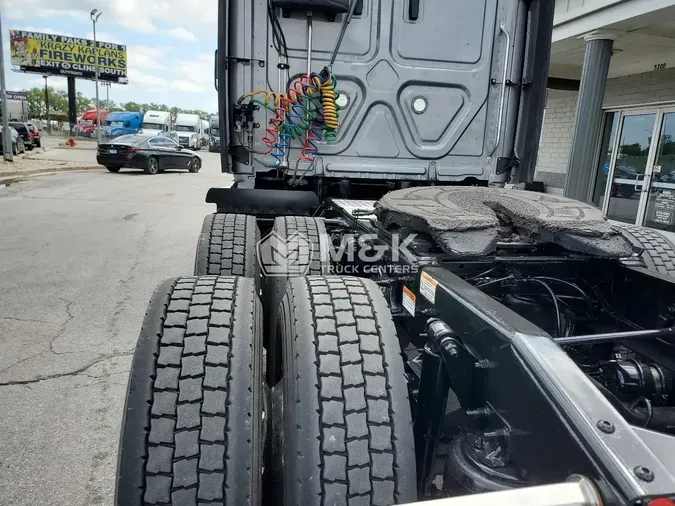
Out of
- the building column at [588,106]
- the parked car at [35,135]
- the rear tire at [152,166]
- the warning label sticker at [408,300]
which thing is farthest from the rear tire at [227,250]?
the parked car at [35,135]

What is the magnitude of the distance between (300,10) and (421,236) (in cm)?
242

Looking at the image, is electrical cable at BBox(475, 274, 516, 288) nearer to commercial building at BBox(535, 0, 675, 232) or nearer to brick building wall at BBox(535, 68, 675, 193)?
commercial building at BBox(535, 0, 675, 232)

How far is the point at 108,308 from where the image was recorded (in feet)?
15.8

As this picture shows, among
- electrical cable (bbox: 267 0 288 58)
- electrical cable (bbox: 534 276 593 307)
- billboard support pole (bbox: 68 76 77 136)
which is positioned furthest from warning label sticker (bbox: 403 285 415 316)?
billboard support pole (bbox: 68 76 77 136)

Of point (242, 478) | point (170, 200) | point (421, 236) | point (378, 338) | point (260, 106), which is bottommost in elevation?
point (170, 200)

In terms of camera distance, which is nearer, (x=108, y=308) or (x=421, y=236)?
(x=421, y=236)

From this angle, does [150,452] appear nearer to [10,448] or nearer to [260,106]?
[10,448]

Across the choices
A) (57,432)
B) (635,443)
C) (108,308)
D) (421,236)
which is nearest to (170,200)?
(108,308)

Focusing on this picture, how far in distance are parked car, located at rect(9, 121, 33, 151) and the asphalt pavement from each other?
22.2m

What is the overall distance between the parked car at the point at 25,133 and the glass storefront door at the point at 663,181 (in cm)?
3118

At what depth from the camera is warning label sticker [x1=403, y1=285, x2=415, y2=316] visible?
6.87 feet

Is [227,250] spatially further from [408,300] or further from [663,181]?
[663,181]

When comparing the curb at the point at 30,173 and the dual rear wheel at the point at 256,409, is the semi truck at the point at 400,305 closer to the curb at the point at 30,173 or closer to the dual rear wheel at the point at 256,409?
the dual rear wheel at the point at 256,409

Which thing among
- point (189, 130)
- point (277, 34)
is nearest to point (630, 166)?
point (277, 34)
